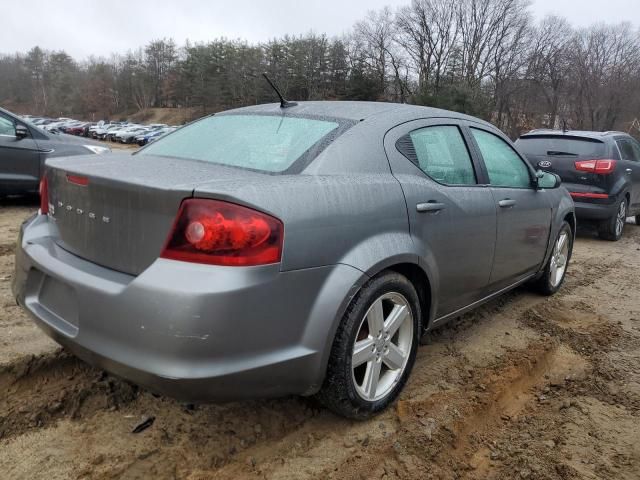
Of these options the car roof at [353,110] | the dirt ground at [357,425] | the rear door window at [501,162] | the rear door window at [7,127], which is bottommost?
the dirt ground at [357,425]

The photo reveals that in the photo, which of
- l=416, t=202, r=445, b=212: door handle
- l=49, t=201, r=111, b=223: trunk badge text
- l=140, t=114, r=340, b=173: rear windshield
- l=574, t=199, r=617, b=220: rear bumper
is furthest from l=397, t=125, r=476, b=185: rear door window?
l=574, t=199, r=617, b=220: rear bumper

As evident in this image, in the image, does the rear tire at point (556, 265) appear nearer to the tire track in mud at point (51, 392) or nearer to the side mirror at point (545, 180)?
the side mirror at point (545, 180)

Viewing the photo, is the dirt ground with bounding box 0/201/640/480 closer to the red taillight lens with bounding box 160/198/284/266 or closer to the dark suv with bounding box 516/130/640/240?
the red taillight lens with bounding box 160/198/284/266

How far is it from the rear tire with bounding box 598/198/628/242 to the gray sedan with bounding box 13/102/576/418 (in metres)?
5.43

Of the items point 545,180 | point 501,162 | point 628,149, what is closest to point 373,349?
point 501,162

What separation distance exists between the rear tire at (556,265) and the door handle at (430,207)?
2064 millimetres

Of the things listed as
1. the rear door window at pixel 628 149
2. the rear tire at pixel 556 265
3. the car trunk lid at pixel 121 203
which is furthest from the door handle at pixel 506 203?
the rear door window at pixel 628 149

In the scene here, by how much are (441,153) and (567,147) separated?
545 centimetres

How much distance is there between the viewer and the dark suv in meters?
7.37

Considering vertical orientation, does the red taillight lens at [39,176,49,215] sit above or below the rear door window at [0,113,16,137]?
below

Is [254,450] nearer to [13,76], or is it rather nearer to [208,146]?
[208,146]

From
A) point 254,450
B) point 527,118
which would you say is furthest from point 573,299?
point 527,118

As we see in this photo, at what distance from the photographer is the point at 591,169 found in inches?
290

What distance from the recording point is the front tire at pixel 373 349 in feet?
7.24
